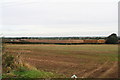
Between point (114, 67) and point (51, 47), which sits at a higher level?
point (51, 47)

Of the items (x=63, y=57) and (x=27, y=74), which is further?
(x=63, y=57)

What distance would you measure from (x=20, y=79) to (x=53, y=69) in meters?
1.45

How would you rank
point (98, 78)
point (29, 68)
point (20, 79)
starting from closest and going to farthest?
point (20, 79) → point (98, 78) → point (29, 68)

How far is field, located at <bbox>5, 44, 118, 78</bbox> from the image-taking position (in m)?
5.50

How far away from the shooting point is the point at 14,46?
18.7ft

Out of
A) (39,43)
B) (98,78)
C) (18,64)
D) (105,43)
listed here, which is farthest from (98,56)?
(18,64)

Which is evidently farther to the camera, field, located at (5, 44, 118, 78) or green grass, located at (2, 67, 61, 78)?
field, located at (5, 44, 118, 78)

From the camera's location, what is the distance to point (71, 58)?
632 centimetres

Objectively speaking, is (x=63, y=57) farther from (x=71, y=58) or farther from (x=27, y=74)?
(x=27, y=74)

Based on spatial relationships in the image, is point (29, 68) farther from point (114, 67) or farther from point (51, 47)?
point (114, 67)

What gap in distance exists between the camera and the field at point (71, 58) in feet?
18.1

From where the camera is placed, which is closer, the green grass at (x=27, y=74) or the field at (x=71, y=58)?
the green grass at (x=27, y=74)

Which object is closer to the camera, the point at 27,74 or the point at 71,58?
the point at 27,74

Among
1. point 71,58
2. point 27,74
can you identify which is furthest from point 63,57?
point 27,74
